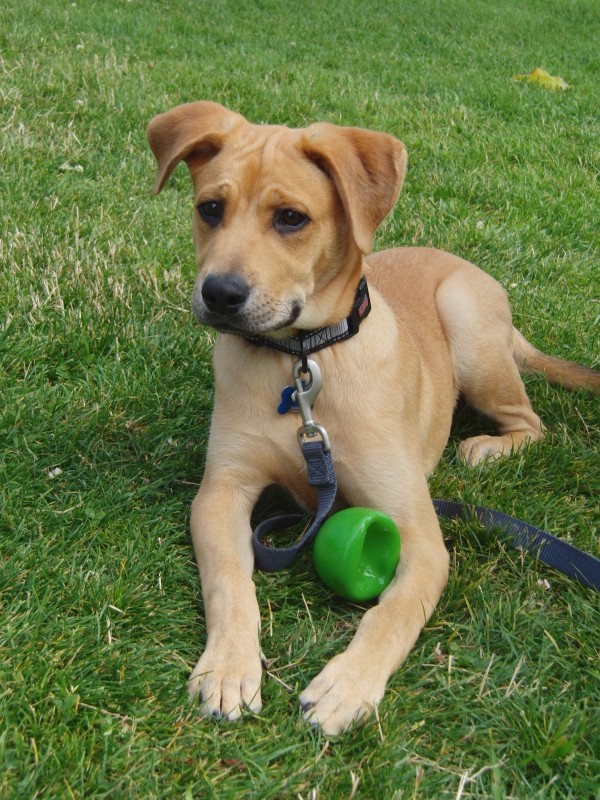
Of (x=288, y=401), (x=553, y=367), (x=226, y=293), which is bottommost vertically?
(x=553, y=367)

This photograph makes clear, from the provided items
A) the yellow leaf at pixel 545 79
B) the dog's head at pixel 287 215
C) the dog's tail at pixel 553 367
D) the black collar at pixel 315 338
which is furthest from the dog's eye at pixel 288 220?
the yellow leaf at pixel 545 79

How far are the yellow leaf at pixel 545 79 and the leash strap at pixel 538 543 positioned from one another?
300 inches

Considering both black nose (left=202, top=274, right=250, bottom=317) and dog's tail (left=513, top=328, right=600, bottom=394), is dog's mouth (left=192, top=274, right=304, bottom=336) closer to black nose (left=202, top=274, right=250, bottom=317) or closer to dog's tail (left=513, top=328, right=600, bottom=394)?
black nose (left=202, top=274, right=250, bottom=317)

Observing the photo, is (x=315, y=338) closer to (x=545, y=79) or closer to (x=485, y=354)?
(x=485, y=354)

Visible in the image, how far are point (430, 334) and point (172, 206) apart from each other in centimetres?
253

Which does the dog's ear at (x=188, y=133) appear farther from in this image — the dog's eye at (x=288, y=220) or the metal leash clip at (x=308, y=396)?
the metal leash clip at (x=308, y=396)

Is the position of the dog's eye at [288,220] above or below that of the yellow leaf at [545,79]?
above

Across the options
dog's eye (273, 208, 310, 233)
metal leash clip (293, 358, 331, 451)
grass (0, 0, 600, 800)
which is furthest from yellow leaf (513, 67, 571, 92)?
metal leash clip (293, 358, 331, 451)

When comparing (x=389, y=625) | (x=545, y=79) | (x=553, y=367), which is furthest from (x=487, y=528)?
(x=545, y=79)

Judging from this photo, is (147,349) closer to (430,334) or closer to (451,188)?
(430,334)

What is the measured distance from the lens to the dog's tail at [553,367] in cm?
457

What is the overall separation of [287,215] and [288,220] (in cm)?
2

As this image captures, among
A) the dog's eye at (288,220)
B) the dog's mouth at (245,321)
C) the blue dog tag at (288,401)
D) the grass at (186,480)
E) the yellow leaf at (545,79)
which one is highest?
the dog's eye at (288,220)

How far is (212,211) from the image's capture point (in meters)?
3.37
